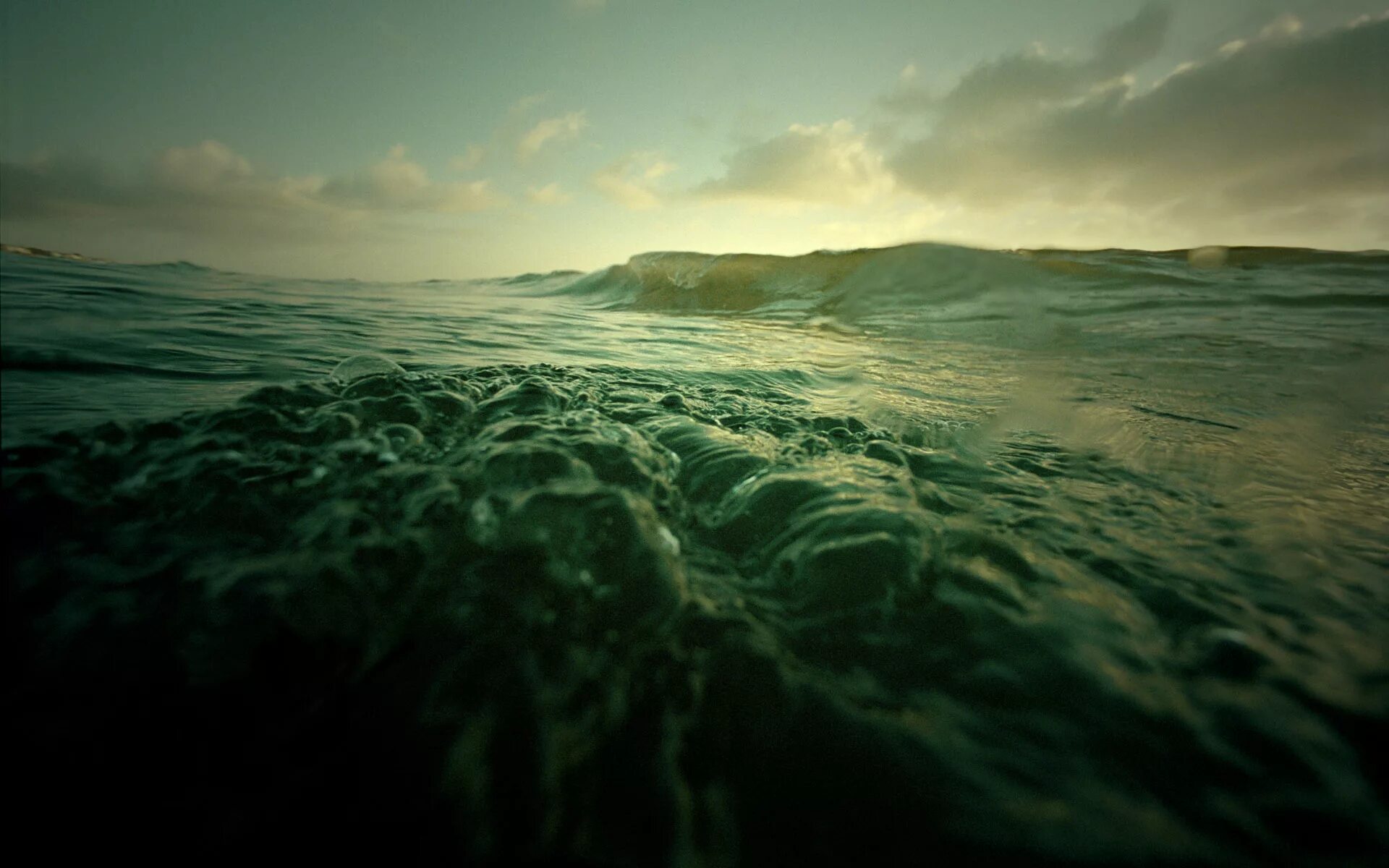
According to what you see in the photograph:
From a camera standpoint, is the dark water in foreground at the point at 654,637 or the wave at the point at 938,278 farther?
the wave at the point at 938,278

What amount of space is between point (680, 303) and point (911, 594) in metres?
15.1

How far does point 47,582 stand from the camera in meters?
1.16

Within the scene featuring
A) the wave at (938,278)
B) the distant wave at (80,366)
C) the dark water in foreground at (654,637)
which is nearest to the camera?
the dark water in foreground at (654,637)

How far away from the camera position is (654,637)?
4.06ft

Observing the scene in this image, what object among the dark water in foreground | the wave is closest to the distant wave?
the dark water in foreground

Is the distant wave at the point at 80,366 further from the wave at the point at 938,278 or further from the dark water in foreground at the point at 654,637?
the wave at the point at 938,278

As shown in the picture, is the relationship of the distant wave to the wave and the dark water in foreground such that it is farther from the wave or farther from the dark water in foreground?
the wave

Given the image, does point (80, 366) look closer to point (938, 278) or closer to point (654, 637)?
point (654, 637)

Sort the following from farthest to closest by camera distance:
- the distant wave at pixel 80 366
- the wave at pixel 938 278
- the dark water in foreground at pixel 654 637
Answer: the wave at pixel 938 278, the distant wave at pixel 80 366, the dark water in foreground at pixel 654 637

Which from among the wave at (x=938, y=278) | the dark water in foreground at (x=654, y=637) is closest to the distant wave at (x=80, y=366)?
the dark water in foreground at (x=654, y=637)

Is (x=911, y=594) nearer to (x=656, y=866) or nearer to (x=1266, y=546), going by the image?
(x=656, y=866)

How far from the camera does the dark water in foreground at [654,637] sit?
88cm

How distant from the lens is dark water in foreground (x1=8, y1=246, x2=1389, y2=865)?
0.88m

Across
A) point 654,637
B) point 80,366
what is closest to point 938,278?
point 654,637
